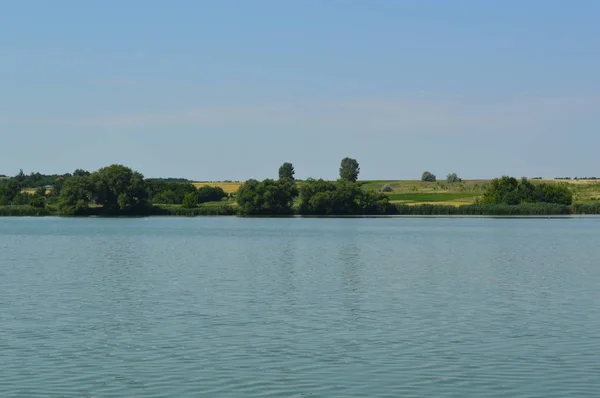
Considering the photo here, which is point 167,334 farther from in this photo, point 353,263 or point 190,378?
point 353,263

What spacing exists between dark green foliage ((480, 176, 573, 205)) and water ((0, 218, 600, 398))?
9793 cm

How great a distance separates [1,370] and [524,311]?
48.2 feet

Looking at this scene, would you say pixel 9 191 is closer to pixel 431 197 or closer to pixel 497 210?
pixel 431 197

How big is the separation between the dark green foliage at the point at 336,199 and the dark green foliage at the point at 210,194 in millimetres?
27093

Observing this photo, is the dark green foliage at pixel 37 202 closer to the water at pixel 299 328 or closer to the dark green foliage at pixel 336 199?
the dark green foliage at pixel 336 199

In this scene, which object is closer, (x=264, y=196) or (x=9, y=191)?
(x=264, y=196)

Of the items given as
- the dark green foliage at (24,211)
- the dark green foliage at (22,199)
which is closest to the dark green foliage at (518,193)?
the dark green foliage at (24,211)

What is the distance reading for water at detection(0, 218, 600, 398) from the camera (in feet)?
54.9

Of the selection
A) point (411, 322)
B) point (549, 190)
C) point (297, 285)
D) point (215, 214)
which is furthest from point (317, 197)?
point (411, 322)

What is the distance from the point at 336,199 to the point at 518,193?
29.0 metres

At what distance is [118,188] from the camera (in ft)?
426

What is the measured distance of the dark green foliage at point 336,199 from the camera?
443 ft

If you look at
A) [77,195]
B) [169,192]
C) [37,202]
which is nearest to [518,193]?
[169,192]

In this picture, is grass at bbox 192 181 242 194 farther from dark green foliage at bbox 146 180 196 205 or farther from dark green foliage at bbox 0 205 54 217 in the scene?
dark green foliage at bbox 0 205 54 217
